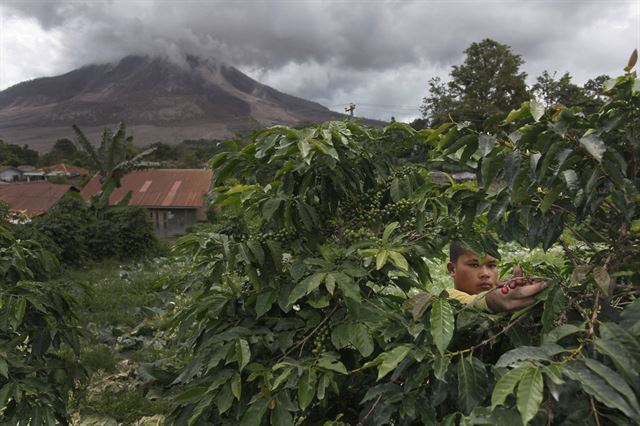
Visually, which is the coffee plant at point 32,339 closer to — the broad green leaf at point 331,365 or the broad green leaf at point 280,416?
the broad green leaf at point 280,416

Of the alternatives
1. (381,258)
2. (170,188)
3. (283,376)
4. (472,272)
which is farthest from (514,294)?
(170,188)

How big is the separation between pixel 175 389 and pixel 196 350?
32 cm

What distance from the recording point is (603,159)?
4.20 feet

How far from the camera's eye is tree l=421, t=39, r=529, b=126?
128 feet

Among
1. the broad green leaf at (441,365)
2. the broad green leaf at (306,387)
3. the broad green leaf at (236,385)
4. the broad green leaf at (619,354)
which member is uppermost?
the broad green leaf at (619,354)

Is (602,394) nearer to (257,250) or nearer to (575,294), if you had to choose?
(575,294)

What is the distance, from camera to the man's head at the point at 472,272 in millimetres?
3205

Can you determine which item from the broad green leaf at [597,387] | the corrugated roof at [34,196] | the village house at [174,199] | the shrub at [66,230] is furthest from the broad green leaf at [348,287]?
the village house at [174,199]

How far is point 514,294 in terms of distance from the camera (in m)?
1.49

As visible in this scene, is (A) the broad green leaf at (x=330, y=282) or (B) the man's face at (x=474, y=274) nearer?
(A) the broad green leaf at (x=330, y=282)

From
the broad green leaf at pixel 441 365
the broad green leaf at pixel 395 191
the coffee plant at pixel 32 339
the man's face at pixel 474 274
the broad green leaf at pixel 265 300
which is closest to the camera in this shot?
the broad green leaf at pixel 441 365

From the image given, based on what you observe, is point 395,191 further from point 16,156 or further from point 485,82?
point 16,156

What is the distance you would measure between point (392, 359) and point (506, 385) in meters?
0.38

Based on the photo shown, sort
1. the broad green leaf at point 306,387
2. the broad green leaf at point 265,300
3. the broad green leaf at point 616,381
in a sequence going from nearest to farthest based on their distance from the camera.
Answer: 1. the broad green leaf at point 616,381
2. the broad green leaf at point 306,387
3. the broad green leaf at point 265,300
